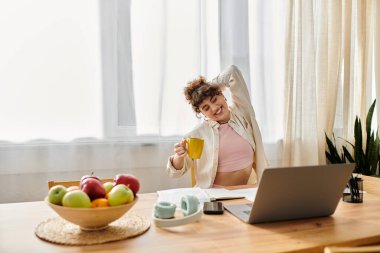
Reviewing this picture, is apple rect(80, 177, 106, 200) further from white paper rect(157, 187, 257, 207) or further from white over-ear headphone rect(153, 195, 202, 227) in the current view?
white paper rect(157, 187, 257, 207)

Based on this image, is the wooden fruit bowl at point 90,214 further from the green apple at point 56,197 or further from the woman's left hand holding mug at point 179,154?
the woman's left hand holding mug at point 179,154

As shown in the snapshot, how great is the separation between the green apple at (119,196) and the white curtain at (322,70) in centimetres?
191

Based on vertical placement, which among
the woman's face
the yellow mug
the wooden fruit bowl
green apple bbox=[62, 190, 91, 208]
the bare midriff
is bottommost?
the bare midriff

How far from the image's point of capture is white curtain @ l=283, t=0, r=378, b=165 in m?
2.77

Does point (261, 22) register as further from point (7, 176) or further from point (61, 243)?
point (61, 243)

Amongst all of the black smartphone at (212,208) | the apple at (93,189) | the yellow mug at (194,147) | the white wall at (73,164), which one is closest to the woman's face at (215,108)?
the white wall at (73,164)

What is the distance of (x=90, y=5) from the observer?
7.52ft

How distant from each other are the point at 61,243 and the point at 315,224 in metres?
0.80

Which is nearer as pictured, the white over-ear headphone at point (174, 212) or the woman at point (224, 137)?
the white over-ear headphone at point (174, 212)

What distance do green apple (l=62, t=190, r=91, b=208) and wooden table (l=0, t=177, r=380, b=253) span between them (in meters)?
0.11

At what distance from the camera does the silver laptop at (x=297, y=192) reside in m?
1.13

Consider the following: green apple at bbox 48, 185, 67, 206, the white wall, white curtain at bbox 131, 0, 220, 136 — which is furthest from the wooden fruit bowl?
white curtain at bbox 131, 0, 220, 136

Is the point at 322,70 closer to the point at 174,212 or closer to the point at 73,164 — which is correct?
the point at 73,164

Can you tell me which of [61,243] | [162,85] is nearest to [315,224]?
[61,243]
